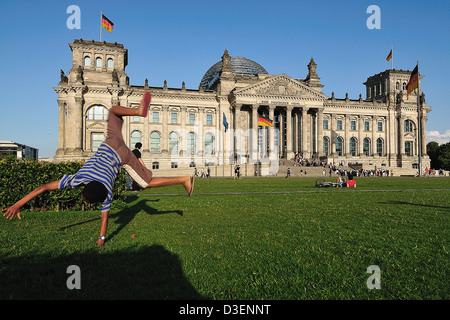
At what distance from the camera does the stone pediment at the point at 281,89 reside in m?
56.9

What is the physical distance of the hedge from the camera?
31.9 ft

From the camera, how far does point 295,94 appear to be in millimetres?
58781

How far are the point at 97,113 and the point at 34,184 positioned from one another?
158ft

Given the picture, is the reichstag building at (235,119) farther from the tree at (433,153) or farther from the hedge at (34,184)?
the hedge at (34,184)

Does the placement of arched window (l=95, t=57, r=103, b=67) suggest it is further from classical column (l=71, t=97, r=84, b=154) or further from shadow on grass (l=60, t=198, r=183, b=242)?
shadow on grass (l=60, t=198, r=183, b=242)

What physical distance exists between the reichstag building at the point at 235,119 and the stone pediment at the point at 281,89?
0.19 metres

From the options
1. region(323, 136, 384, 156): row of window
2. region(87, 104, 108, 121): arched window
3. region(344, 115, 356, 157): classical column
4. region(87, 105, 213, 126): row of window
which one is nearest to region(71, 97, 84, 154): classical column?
region(87, 104, 108, 121): arched window

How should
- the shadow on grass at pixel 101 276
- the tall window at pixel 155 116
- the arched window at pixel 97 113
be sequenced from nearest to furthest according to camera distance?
1. the shadow on grass at pixel 101 276
2. the arched window at pixel 97 113
3. the tall window at pixel 155 116

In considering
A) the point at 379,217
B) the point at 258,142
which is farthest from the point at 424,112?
the point at 379,217

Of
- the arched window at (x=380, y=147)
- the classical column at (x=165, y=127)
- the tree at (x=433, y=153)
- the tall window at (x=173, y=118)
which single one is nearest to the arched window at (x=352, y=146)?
the arched window at (x=380, y=147)

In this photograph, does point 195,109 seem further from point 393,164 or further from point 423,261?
point 423,261

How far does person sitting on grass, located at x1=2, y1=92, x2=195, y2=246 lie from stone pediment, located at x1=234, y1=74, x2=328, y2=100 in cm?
5201

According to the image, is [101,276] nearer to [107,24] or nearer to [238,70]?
[107,24]

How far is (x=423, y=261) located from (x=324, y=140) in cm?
6519
